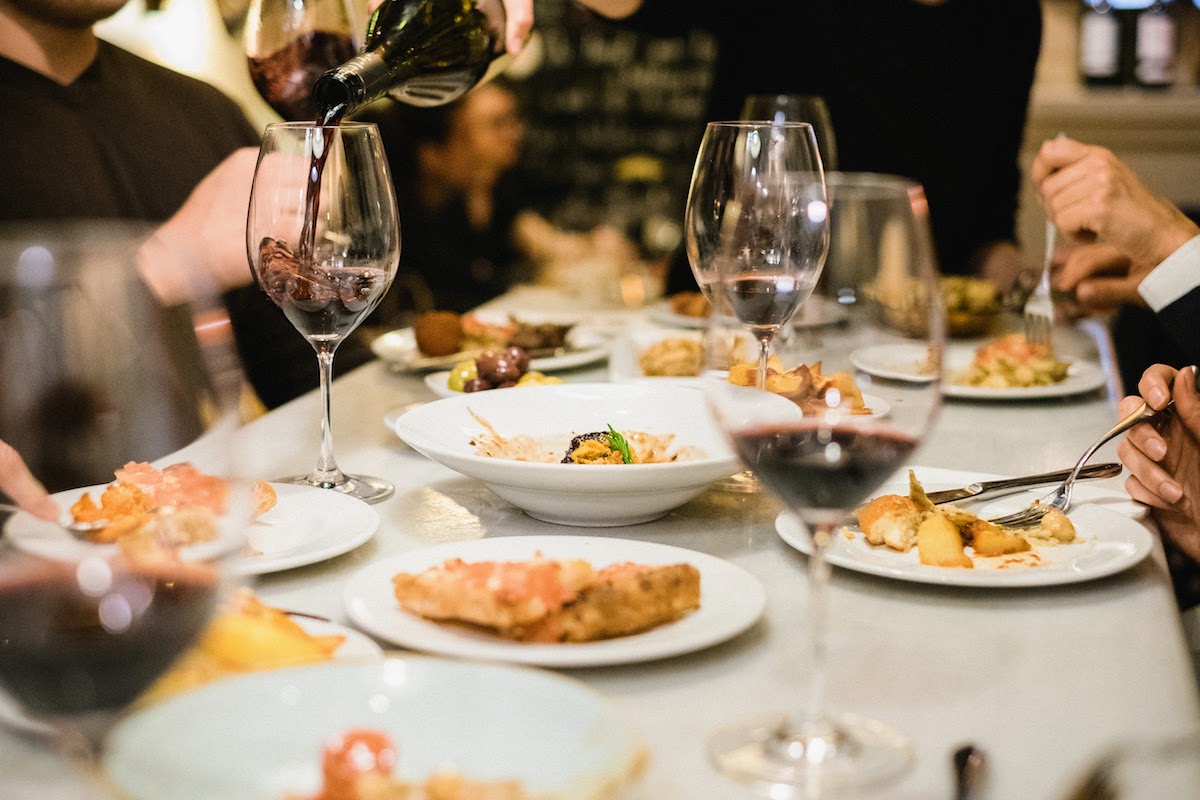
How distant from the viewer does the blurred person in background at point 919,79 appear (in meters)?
3.06

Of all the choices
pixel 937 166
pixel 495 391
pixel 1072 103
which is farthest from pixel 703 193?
pixel 1072 103

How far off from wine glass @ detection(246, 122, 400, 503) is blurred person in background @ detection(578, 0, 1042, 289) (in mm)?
2011

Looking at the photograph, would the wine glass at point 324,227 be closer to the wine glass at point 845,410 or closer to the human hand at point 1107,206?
the wine glass at point 845,410

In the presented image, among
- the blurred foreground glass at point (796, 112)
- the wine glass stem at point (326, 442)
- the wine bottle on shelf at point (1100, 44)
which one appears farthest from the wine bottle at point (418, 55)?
the wine bottle on shelf at point (1100, 44)

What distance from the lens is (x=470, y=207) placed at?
5.59m

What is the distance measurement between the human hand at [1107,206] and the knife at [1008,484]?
78 cm

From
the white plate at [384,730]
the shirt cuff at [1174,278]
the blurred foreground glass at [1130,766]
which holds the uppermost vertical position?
the blurred foreground glass at [1130,766]

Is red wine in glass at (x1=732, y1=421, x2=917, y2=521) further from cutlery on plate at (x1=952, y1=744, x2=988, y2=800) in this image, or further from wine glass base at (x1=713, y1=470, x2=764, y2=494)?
wine glass base at (x1=713, y1=470, x2=764, y2=494)

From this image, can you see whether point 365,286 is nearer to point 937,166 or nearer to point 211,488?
point 211,488

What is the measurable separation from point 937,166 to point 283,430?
7.33ft

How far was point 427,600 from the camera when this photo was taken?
718mm

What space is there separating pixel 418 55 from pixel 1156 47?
4.04 meters

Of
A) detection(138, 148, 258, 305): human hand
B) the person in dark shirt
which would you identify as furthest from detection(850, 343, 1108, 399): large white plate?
the person in dark shirt

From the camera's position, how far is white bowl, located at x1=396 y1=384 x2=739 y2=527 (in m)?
0.93
